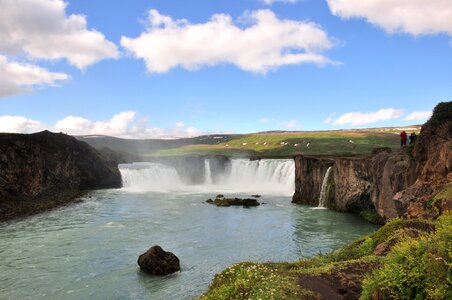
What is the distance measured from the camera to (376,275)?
9.02 meters

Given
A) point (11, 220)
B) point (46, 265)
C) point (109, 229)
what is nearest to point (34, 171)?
point (11, 220)

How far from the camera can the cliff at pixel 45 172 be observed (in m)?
55.2

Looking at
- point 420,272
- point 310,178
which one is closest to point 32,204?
point 310,178

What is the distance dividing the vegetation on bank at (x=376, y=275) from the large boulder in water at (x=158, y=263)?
11657 millimetres

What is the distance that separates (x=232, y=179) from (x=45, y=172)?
42.9 meters

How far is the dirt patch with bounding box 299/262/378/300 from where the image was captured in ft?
35.2

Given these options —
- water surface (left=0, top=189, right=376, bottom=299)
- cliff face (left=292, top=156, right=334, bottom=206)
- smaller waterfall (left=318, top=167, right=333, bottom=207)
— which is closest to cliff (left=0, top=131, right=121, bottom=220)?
water surface (left=0, top=189, right=376, bottom=299)

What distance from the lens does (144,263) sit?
26.3 meters

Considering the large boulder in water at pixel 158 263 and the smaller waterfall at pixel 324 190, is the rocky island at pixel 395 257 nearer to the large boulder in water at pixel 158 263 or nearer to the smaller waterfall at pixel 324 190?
the large boulder in water at pixel 158 263

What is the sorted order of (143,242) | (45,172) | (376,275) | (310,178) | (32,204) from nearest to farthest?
(376,275)
(143,242)
(32,204)
(310,178)
(45,172)

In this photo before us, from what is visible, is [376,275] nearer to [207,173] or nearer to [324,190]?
[324,190]

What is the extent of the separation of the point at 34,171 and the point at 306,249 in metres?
48.7

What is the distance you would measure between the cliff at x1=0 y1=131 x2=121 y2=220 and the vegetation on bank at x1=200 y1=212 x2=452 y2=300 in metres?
44.3

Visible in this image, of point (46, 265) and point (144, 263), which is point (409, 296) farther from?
point (46, 265)
